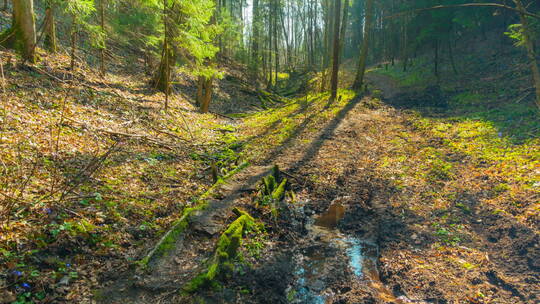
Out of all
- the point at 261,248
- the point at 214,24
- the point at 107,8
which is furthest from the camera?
the point at 214,24

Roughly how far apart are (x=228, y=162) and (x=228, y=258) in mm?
4998

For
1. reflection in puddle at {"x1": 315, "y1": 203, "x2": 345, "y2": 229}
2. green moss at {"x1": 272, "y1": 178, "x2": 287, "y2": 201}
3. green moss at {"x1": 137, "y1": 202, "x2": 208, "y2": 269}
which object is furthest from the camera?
green moss at {"x1": 272, "y1": 178, "x2": 287, "y2": 201}

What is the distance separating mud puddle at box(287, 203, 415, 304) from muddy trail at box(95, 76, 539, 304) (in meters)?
0.02

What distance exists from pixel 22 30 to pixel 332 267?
35.6ft

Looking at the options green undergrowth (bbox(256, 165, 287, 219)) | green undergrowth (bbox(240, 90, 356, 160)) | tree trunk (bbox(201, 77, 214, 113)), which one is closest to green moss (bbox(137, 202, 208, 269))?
green undergrowth (bbox(256, 165, 287, 219))

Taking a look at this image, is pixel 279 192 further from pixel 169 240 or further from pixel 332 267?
pixel 169 240

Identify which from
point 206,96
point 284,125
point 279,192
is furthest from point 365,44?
point 279,192

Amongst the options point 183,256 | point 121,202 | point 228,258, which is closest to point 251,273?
point 228,258

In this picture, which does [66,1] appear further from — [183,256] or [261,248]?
[261,248]

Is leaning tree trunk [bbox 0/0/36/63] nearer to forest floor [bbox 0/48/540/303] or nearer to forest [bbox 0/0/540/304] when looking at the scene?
forest [bbox 0/0/540/304]

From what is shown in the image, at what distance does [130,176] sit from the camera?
668cm

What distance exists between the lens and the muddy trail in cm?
434

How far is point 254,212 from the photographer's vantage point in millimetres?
6504

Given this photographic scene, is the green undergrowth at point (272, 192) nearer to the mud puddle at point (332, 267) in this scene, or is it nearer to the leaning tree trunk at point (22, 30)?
the mud puddle at point (332, 267)
